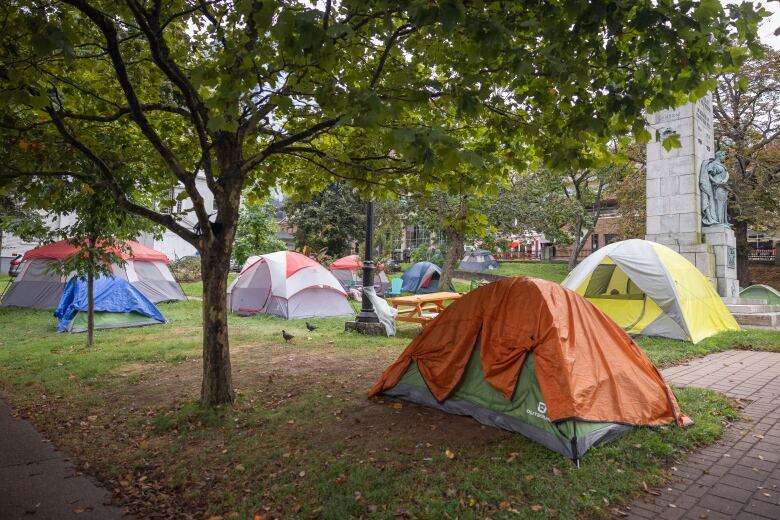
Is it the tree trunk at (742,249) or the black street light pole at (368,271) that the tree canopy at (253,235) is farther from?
the tree trunk at (742,249)

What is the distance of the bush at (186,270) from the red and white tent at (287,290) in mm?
10776

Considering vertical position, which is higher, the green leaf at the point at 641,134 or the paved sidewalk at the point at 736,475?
the green leaf at the point at 641,134

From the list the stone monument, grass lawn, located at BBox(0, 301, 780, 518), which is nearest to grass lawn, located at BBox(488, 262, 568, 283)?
the stone monument

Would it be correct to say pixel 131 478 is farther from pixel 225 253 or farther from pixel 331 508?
pixel 225 253

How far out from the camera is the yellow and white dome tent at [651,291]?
9.02 m

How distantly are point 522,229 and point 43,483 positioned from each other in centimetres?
1876

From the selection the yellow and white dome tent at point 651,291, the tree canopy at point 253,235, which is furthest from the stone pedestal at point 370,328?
the tree canopy at point 253,235

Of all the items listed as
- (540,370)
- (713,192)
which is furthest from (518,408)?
(713,192)

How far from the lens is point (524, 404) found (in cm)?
431

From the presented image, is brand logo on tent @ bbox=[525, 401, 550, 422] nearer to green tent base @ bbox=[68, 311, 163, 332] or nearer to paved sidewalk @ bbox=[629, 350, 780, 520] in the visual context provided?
paved sidewalk @ bbox=[629, 350, 780, 520]

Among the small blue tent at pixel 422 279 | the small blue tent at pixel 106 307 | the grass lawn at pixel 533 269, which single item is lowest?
the small blue tent at pixel 106 307

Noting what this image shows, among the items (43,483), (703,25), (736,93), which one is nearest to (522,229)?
(736,93)

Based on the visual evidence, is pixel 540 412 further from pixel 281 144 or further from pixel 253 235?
pixel 253 235

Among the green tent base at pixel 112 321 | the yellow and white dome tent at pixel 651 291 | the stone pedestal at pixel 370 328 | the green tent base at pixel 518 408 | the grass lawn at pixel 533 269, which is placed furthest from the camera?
the grass lawn at pixel 533 269
